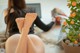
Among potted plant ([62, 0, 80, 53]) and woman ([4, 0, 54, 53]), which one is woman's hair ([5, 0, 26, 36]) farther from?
potted plant ([62, 0, 80, 53])

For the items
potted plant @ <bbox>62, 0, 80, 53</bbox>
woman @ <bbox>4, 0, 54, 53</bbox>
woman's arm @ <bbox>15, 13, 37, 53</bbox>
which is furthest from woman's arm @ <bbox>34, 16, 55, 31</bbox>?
woman's arm @ <bbox>15, 13, 37, 53</bbox>

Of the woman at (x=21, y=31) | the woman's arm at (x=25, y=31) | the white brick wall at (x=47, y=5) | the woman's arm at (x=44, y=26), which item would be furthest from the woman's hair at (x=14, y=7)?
the white brick wall at (x=47, y=5)

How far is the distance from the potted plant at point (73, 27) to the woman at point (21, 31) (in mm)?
275

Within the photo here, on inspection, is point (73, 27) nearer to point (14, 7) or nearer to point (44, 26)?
point (44, 26)

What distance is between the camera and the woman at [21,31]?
4.41ft

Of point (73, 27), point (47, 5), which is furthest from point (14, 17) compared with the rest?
point (47, 5)

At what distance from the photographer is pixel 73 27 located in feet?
5.27

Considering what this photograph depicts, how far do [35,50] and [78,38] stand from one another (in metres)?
0.46

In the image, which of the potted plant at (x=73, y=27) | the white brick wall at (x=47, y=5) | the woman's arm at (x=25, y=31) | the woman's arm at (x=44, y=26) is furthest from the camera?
the white brick wall at (x=47, y=5)

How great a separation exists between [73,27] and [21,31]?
0.52 meters

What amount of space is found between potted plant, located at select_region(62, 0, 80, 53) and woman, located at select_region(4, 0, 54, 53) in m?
0.28

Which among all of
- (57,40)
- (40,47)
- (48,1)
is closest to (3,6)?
(48,1)

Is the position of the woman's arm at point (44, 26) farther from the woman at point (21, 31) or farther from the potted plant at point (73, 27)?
the potted plant at point (73, 27)

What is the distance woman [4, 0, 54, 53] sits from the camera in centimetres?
134
